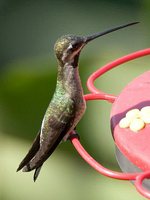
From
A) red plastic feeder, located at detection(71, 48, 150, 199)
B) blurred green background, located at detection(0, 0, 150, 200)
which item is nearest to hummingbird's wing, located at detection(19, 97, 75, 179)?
red plastic feeder, located at detection(71, 48, 150, 199)

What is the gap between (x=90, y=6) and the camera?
8062 mm

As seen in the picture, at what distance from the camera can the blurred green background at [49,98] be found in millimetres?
6793

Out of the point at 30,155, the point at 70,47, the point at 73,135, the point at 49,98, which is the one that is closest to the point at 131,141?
the point at 73,135

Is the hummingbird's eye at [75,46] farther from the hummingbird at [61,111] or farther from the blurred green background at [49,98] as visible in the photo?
the blurred green background at [49,98]

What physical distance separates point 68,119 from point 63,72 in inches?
9.0

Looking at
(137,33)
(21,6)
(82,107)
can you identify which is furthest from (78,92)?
(21,6)

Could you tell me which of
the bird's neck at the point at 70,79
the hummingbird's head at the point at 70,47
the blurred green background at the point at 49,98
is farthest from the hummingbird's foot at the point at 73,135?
the blurred green background at the point at 49,98

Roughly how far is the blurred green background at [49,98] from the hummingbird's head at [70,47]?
274 centimetres

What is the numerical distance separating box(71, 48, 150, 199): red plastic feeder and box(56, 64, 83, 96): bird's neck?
0.23ft

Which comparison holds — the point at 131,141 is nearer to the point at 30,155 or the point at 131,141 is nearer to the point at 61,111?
the point at 61,111

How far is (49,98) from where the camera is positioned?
6.96m

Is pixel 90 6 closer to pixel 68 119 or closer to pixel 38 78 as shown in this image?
pixel 38 78

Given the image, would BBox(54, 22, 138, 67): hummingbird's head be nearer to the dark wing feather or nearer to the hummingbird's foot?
the dark wing feather

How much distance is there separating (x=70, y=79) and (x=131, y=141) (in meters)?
0.62
